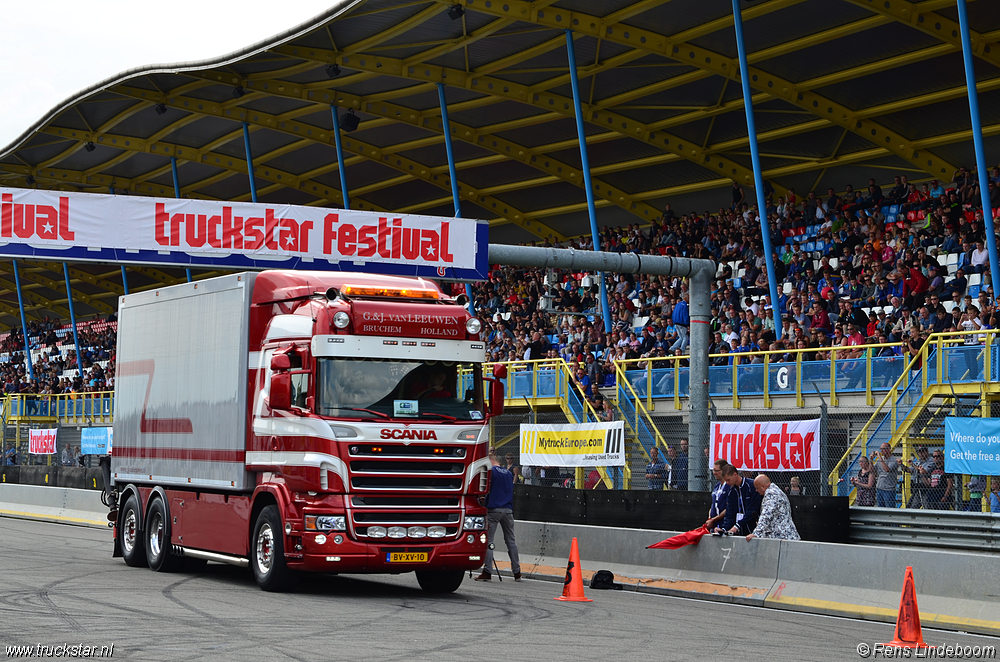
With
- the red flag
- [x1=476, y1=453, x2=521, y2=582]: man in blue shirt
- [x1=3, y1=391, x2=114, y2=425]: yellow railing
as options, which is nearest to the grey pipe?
the red flag

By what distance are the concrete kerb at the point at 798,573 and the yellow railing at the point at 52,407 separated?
2659cm

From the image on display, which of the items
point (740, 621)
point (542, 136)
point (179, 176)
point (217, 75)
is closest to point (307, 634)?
point (740, 621)

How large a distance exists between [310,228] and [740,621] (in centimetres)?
1261

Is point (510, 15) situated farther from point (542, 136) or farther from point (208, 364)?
point (208, 364)

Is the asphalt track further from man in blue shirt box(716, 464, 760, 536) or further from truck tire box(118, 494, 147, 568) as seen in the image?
man in blue shirt box(716, 464, 760, 536)

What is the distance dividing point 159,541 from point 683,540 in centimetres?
677

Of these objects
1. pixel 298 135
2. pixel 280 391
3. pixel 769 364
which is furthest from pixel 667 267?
pixel 298 135

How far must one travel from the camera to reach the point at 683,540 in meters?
16.0

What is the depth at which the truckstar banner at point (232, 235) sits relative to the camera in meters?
21.3

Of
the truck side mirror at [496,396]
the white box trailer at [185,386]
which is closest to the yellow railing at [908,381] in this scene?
the truck side mirror at [496,396]

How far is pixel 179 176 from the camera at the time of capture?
4894 cm

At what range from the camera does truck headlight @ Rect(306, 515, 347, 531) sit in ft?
43.8

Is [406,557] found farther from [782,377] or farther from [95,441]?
[95,441]

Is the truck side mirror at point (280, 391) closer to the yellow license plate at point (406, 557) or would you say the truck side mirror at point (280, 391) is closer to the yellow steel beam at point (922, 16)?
the yellow license plate at point (406, 557)
